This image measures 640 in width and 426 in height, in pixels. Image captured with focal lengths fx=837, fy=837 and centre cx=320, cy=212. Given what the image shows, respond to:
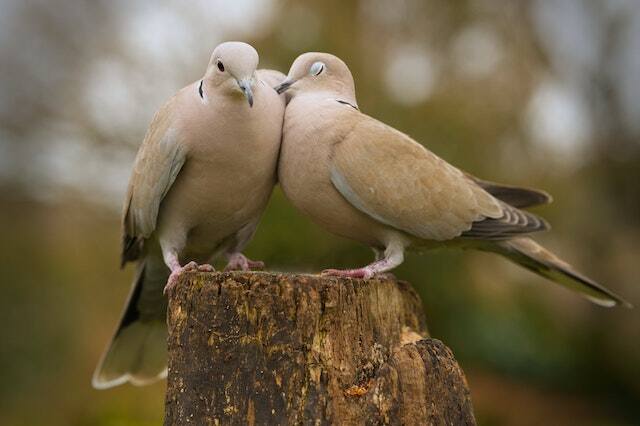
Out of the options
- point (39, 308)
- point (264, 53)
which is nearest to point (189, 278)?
point (264, 53)

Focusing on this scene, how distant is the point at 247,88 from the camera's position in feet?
11.5

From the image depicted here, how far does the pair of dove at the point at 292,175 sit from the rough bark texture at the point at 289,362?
1.02ft

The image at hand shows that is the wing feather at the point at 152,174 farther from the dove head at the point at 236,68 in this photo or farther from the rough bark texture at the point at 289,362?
the rough bark texture at the point at 289,362

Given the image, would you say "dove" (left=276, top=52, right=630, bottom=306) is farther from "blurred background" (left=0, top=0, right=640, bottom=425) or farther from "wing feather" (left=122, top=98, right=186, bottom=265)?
"blurred background" (left=0, top=0, right=640, bottom=425)

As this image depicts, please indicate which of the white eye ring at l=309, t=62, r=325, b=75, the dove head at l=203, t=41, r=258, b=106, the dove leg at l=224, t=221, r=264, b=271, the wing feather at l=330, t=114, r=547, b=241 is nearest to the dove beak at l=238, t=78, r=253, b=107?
the dove head at l=203, t=41, r=258, b=106

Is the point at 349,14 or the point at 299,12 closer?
the point at 299,12

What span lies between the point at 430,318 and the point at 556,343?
1.93 metres

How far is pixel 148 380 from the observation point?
4891 millimetres

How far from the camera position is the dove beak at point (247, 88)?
3498mm

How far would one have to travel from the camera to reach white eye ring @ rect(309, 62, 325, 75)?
13.6 ft

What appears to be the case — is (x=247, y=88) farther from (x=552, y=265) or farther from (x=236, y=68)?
(x=552, y=265)

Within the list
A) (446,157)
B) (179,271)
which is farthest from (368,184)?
(446,157)

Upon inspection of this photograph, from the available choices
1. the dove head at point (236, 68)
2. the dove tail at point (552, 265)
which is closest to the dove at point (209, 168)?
the dove head at point (236, 68)

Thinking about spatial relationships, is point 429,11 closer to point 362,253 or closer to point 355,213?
point 362,253
